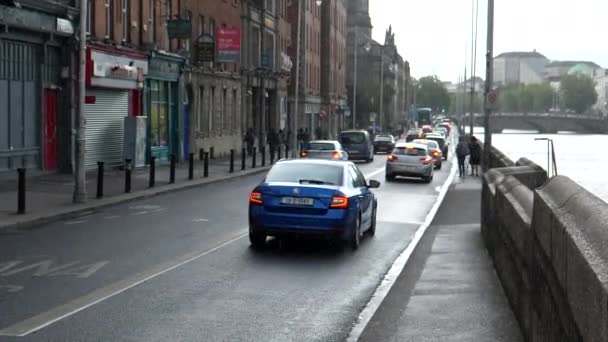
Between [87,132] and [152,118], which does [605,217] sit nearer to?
[87,132]

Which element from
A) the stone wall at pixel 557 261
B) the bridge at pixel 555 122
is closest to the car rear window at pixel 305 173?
the stone wall at pixel 557 261

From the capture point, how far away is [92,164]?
34312mm

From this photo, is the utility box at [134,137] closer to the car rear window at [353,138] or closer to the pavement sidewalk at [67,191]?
the pavement sidewalk at [67,191]

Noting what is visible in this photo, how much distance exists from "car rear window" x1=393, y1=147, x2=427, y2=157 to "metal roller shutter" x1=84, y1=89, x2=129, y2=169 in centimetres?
1041

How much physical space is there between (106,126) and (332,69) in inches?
2651

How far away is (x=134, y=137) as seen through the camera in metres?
36.0

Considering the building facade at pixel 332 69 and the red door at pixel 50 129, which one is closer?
the red door at pixel 50 129

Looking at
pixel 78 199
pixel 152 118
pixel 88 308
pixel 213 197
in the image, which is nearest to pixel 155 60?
pixel 152 118

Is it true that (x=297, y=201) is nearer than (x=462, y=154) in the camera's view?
Yes

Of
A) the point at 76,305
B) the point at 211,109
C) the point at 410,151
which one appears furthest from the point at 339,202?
the point at 211,109

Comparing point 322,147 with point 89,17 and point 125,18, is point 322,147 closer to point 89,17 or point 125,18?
point 125,18

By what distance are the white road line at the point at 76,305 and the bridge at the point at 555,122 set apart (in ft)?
507

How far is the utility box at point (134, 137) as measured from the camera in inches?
1405

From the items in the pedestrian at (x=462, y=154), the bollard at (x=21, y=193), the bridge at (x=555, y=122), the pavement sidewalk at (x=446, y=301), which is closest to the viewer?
the pavement sidewalk at (x=446, y=301)
